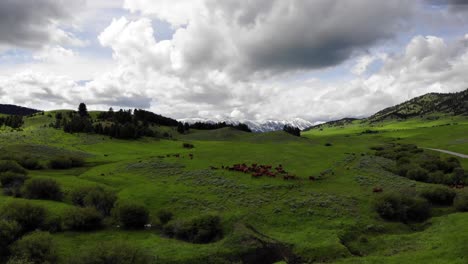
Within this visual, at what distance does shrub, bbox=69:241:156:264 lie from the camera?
25.2 metres

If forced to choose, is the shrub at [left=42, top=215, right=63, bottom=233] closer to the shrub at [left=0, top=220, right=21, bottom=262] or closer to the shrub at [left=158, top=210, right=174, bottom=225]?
the shrub at [left=0, top=220, right=21, bottom=262]

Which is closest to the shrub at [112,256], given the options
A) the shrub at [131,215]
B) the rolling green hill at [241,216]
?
the rolling green hill at [241,216]

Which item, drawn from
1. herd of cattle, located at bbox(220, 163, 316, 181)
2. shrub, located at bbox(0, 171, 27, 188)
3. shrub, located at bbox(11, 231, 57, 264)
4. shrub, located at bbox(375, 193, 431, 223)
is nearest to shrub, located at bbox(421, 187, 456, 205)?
shrub, located at bbox(375, 193, 431, 223)

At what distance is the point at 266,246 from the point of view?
31797mm

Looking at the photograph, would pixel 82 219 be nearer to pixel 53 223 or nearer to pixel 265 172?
pixel 53 223

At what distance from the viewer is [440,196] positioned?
4306 cm

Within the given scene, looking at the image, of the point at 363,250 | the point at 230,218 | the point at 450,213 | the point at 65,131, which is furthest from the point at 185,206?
the point at 65,131

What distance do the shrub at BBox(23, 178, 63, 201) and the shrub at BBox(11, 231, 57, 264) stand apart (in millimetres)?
17181

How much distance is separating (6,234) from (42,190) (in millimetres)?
15673

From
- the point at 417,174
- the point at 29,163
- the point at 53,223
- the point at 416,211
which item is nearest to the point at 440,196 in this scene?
the point at 416,211

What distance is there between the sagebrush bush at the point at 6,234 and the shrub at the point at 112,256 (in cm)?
763

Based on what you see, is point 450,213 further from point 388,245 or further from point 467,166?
point 467,166

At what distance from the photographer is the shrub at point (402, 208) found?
126ft

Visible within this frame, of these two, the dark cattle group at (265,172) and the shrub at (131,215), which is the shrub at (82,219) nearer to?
the shrub at (131,215)
